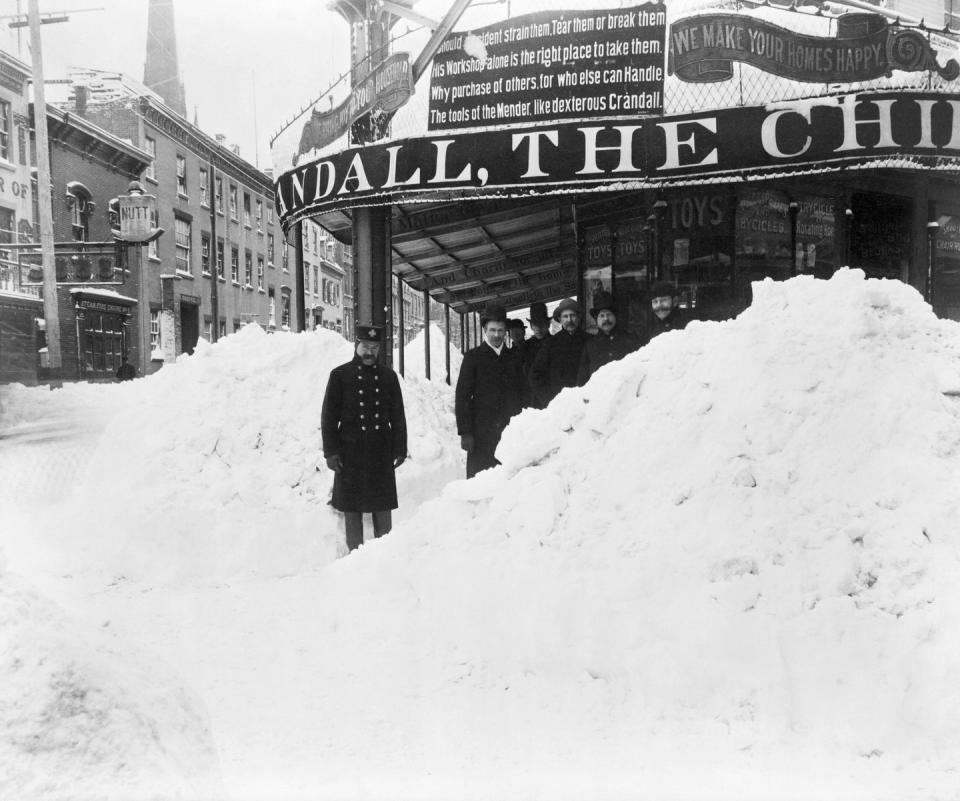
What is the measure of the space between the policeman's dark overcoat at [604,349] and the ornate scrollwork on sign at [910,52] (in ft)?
15.2

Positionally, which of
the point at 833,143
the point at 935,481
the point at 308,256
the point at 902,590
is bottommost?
the point at 902,590

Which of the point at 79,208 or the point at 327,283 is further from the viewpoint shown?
the point at 327,283

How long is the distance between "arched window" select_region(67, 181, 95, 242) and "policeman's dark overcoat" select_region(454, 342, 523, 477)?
333 centimetres

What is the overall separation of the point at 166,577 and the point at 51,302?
3.19 metres

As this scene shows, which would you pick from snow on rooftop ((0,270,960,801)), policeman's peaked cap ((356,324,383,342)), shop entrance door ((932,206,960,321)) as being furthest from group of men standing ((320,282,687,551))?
shop entrance door ((932,206,960,321))

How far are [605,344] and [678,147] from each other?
2.82 m

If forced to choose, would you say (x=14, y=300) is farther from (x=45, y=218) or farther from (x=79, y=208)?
(x=79, y=208)

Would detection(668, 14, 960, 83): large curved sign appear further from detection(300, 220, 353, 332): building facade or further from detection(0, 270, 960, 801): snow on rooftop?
detection(300, 220, 353, 332): building facade

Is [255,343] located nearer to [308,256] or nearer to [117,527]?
[117,527]

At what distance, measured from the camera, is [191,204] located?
21.8 ft

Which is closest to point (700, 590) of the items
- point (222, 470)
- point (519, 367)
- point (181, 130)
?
point (519, 367)

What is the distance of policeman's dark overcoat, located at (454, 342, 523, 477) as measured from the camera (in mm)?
6676

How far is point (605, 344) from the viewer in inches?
249

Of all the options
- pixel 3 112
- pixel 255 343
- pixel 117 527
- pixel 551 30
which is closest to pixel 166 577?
pixel 117 527
